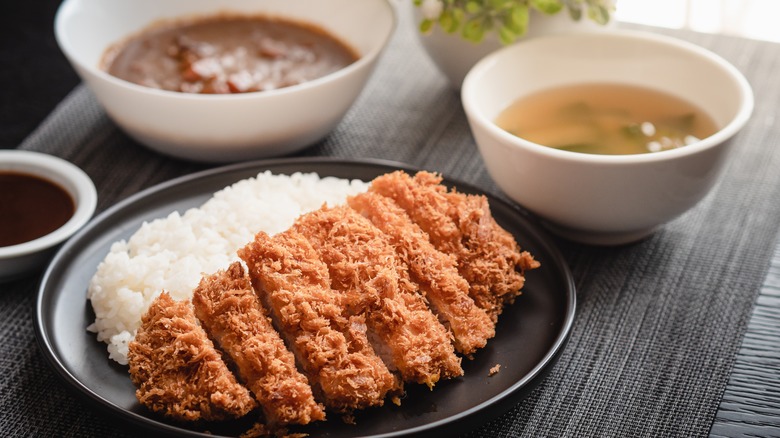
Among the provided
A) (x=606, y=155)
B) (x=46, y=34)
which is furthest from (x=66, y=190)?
(x=46, y=34)

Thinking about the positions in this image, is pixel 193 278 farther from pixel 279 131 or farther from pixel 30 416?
pixel 279 131

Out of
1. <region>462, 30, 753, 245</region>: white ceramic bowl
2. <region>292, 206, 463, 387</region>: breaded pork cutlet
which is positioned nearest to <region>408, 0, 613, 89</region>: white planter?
<region>462, 30, 753, 245</region>: white ceramic bowl

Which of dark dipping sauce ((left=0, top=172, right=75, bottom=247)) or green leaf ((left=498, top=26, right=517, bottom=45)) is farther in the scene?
green leaf ((left=498, top=26, right=517, bottom=45))

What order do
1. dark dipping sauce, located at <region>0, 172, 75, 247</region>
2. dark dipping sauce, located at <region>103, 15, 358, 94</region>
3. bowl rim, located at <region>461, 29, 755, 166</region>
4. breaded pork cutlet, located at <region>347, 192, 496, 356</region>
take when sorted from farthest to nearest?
dark dipping sauce, located at <region>103, 15, 358, 94</region>
dark dipping sauce, located at <region>0, 172, 75, 247</region>
bowl rim, located at <region>461, 29, 755, 166</region>
breaded pork cutlet, located at <region>347, 192, 496, 356</region>

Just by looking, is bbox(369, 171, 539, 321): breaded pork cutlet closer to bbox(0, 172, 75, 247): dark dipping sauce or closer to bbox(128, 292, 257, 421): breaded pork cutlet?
bbox(128, 292, 257, 421): breaded pork cutlet

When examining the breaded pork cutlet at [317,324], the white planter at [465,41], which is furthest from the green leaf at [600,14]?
the breaded pork cutlet at [317,324]

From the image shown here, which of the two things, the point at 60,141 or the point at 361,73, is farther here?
the point at 60,141

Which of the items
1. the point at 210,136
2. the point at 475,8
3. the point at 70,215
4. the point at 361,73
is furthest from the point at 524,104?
the point at 70,215
